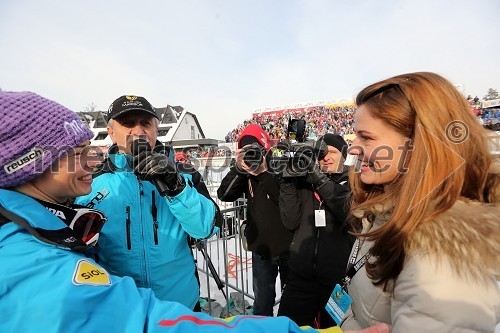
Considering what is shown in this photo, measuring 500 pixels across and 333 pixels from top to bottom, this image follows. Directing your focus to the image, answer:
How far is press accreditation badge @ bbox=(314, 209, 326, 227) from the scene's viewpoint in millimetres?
2066

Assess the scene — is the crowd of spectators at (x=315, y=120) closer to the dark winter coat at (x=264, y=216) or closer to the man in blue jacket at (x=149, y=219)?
the dark winter coat at (x=264, y=216)

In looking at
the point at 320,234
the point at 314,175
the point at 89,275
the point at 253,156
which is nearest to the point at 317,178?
the point at 314,175

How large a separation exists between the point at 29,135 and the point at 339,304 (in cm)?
174

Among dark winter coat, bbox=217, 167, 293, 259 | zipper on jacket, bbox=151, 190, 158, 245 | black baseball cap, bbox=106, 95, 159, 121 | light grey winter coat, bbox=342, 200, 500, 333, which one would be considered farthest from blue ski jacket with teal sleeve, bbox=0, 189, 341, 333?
dark winter coat, bbox=217, 167, 293, 259

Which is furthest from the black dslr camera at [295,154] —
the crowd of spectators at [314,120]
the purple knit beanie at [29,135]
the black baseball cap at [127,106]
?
the crowd of spectators at [314,120]

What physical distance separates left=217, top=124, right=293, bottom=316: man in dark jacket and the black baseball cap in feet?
3.46

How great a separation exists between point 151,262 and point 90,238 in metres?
0.52

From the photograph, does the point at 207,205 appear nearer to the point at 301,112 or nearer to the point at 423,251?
the point at 423,251

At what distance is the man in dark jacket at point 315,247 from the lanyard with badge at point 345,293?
1.64ft

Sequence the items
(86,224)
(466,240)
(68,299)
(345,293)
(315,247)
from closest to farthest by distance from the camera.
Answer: (68,299) → (466,240) → (86,224) → (345,293) → (315,247)

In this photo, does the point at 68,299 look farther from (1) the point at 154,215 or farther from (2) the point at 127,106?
(2) the point at 127,106

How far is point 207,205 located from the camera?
1771 millimetres

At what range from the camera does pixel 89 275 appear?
2.49 ft

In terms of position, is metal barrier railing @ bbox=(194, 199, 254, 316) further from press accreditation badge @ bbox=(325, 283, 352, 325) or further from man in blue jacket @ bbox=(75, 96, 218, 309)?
press accreditation badge @ bbox=(325, 283, 352, 325)
